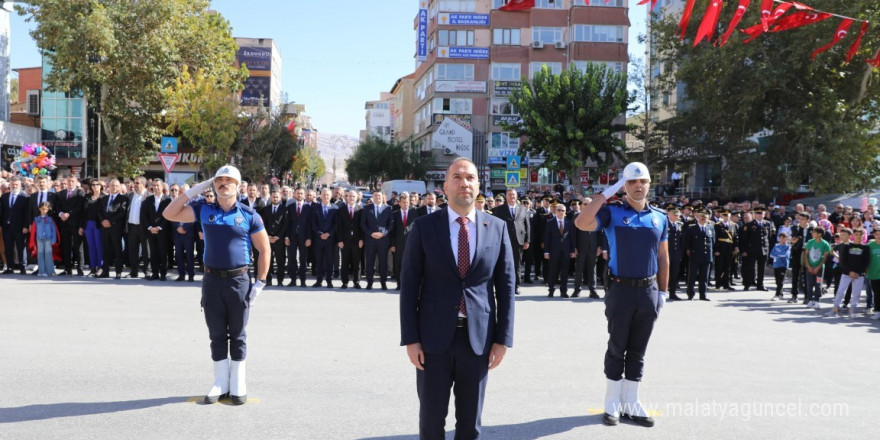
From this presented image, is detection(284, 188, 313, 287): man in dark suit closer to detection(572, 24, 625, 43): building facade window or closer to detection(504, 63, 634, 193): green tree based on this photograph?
detection(504, 63, 634, 193): green tree

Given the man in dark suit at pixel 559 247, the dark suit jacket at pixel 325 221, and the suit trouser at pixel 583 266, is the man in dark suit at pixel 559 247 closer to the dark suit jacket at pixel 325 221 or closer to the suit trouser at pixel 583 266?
the suit trouser at pixel 583 266

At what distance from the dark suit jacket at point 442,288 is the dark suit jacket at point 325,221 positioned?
37.7 feet

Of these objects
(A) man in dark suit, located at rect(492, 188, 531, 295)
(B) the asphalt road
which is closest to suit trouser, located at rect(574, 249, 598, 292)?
(A) man in dark suit, located at rect(492, 188, 531, 295)

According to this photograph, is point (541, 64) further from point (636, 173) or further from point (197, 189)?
point (197, 189)

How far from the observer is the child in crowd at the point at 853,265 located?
13047 mm

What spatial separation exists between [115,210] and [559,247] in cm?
934

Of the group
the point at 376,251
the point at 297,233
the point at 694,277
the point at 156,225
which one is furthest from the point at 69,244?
the point at 694,277

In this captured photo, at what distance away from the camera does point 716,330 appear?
34.9ft

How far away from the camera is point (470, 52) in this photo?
201 feet

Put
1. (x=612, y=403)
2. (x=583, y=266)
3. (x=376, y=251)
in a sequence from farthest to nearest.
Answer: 1. (x=376, y=251)
2. (x=583, y=266)
3. (x=612, y=403)

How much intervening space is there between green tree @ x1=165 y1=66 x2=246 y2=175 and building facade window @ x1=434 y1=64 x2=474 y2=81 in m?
26.0

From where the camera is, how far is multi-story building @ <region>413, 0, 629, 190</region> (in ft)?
188

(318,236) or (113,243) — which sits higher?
(318,236)

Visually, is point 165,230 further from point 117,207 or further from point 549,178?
point 549,178
